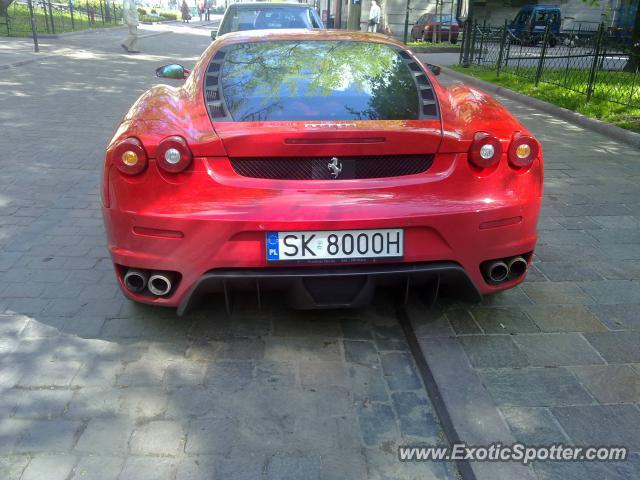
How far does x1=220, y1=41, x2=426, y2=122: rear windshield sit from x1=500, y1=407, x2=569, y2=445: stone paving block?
4.86ft

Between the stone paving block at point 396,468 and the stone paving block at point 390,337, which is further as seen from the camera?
the stone paving block at point 390,337

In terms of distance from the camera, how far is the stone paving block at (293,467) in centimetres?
219

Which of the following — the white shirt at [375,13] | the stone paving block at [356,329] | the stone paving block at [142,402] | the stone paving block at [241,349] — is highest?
the white shirt at [375,13]

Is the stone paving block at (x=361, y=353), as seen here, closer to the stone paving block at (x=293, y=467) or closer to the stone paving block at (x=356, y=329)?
the stone paving block at (x=356, y=329)

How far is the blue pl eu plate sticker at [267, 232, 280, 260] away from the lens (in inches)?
105

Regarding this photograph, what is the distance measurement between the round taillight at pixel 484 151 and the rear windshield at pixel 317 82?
0.34 metres

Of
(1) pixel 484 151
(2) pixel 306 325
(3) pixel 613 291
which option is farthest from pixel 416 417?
(3) pixel 613 291

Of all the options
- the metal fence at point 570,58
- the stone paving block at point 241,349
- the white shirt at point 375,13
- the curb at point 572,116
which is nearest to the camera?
the stone paving block at point 241,349

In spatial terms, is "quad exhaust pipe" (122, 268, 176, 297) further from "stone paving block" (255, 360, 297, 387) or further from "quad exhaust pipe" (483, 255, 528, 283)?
"quad exhaust pipe" (483, 255, 528, 283)

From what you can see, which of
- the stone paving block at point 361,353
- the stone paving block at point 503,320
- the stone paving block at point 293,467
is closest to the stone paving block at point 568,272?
the stone paving block at point 503,320

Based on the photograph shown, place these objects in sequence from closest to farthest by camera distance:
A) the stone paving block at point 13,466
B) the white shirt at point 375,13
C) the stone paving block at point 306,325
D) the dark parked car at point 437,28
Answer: the stone paving block at point 13,466 → the stone paving block at point 306,325 → the dark parked car at point 437,28 → the white shirt at point 375,13

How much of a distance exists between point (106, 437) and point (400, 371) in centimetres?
133

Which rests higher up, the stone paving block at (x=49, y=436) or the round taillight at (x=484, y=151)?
the round taillight at (x=484, y=151)

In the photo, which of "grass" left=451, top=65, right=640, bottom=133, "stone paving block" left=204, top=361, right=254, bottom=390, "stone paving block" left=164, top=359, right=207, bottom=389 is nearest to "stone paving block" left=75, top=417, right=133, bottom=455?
"stone paving block" left=164, top=359, right=207, bottom=389
